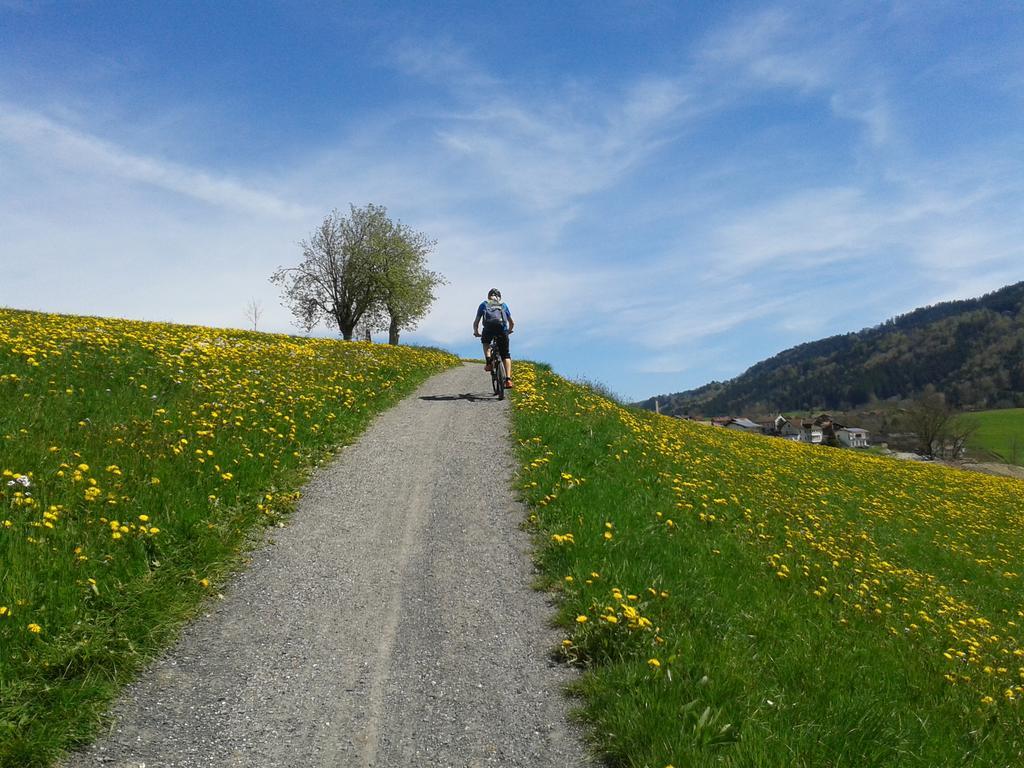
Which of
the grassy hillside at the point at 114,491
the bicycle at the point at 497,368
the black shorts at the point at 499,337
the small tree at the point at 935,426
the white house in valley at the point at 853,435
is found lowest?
the white house in valley at the point at 853,435

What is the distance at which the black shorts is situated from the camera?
57.3 ft

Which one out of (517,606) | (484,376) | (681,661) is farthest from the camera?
(484,376)

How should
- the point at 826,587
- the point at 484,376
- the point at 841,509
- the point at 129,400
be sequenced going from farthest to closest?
1. the point at 484,376
2. the point at 841,509
3. the point at 129,400
4. the point at 826,587

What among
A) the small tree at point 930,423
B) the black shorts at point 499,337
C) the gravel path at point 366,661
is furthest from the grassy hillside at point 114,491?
the small tree at point 930,423

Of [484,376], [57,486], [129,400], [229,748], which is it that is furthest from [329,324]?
[229,748]

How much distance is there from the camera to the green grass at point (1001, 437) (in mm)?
122500

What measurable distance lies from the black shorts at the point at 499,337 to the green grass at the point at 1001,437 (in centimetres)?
12895

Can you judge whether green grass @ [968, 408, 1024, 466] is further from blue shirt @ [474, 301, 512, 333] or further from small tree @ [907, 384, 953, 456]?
blue shirt @ [474, 301, 512, 333]

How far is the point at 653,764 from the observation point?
12.6 ft

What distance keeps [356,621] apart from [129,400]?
7384 millimetres

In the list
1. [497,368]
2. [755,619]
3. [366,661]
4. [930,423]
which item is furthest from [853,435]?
[366,661]

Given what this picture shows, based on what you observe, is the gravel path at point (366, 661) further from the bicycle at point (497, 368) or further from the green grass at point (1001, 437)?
the green grass at point (1001, 437)

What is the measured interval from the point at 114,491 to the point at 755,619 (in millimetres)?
7219

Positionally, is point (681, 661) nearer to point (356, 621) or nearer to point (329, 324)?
point (356, 621)
